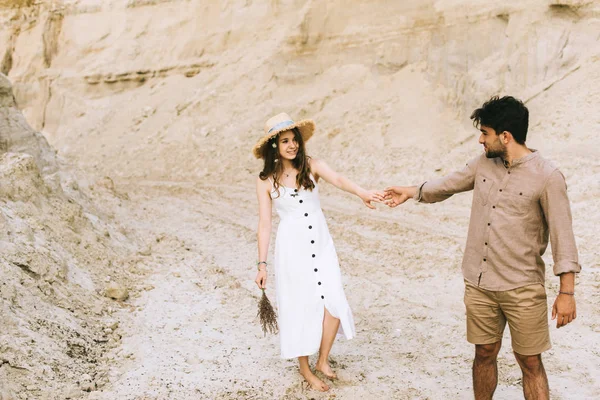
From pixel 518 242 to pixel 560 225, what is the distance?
0.25 metres

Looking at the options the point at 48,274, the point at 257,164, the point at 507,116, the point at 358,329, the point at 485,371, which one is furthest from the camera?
the point at 257,164

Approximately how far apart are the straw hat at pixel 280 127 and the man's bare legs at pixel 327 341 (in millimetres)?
1244

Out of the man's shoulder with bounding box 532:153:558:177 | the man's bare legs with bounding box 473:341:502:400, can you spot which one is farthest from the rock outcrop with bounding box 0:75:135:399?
the man's shoulder with bounding box 532:153:558:177

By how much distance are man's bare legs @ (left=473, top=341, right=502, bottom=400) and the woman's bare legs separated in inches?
42.1

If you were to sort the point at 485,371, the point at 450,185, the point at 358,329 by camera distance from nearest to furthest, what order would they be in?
the point at 485,371
the point at 450,185
the point at 358,329

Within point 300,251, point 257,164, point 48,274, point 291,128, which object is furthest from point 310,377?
point 257,164

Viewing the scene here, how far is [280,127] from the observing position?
14.0 ft

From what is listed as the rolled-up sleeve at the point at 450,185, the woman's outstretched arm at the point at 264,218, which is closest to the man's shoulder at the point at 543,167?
the rolled-up sleeve at the point at 450,185

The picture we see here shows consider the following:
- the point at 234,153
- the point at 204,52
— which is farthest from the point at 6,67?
the point at 234,153

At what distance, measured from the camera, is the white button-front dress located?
4262mm

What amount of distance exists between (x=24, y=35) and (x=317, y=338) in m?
28.8

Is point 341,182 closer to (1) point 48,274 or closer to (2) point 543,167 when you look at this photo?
(2) point 543,167

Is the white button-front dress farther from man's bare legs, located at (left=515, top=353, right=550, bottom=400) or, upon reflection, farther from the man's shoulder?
the man's shoulder

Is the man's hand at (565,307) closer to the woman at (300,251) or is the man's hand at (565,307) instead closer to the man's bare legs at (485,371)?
the man's bare legs at (485,371)
